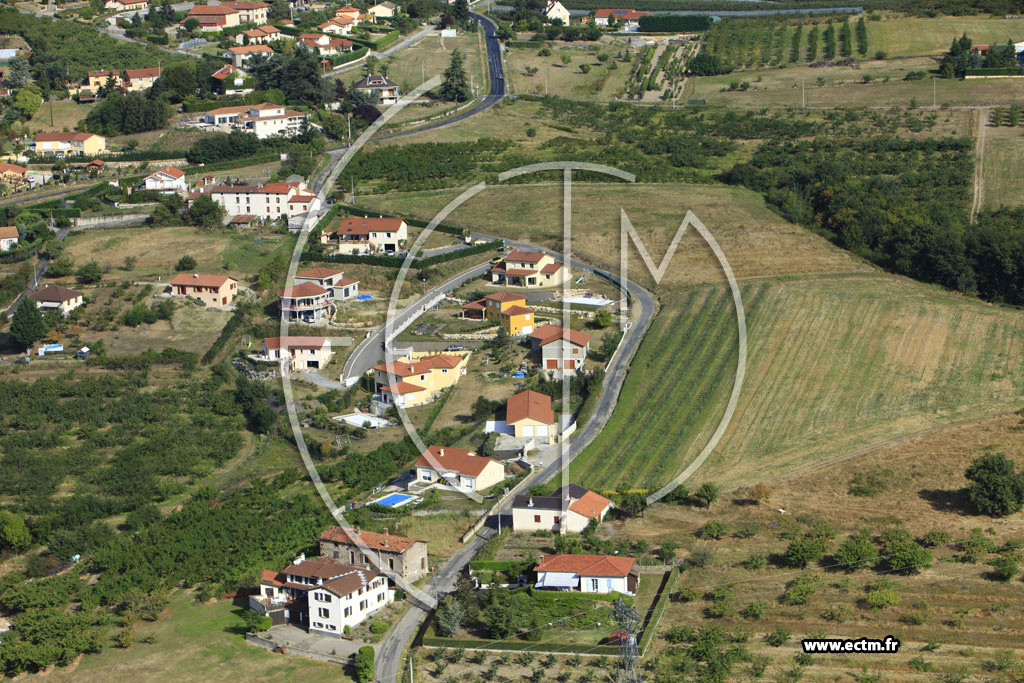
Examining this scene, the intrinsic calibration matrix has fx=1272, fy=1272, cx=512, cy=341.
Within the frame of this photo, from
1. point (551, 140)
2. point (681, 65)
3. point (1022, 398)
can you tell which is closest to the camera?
point (1022, 398)

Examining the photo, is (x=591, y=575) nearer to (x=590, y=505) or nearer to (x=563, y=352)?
(x=590, y=505)

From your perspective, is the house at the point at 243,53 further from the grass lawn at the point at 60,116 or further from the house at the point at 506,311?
the house at the point at 506,311

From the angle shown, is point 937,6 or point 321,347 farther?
point 937,6

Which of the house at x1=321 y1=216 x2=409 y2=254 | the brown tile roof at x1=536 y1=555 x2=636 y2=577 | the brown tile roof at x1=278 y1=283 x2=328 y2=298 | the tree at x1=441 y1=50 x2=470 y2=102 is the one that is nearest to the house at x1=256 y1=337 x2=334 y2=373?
the brown tile roof at x1=278 y1=283 x2=328 y2=298

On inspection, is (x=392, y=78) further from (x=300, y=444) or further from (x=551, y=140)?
(x=300, y=444)

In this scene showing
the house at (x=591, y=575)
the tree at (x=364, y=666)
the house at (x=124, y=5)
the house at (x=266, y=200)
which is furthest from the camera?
the house at (x=124, y=5)

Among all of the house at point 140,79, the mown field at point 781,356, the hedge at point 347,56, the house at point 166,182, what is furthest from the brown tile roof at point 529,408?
the hedge at point 347,56

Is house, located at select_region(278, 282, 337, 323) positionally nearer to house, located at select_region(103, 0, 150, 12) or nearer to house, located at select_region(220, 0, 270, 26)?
house, located at select_region(220, 0, 270, 26)

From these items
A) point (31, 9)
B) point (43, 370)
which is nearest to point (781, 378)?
point (43, 370)
